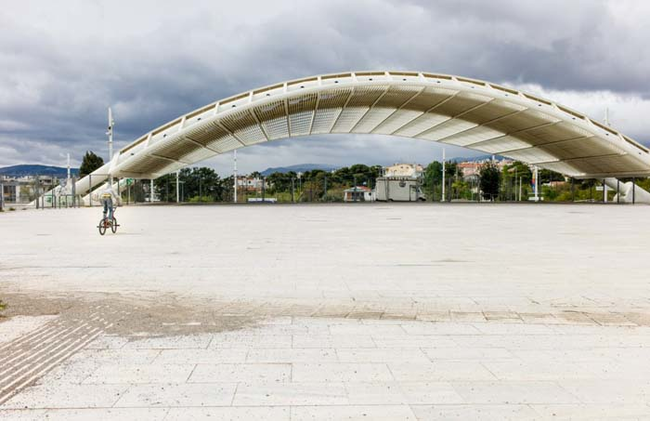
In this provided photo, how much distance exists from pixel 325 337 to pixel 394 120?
5041 centimetres

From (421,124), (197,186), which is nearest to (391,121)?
(421,124)

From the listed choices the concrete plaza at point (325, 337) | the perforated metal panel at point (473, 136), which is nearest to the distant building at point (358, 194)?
the perforated metal panel at point (473, 136)

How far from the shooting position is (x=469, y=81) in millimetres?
Answer: 42781

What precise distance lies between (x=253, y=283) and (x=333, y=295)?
1610 mm

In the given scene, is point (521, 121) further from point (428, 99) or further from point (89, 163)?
point (89, 163)

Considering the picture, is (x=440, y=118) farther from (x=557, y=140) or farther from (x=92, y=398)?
(x=92, y=398)

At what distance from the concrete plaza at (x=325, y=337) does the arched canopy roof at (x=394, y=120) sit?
1225 inches

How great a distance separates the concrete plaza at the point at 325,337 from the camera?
3.83 metres

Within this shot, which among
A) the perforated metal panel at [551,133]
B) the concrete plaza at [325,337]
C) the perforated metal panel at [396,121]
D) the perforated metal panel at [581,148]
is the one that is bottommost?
the concrete plaza at [325,337]

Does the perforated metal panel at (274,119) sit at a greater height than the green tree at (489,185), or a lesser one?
greater

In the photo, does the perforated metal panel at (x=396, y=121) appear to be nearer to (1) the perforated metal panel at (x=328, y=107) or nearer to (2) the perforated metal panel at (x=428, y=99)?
(2) the perforated metal panel at (x=428, y=99)

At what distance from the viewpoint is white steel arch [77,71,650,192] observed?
134 feet

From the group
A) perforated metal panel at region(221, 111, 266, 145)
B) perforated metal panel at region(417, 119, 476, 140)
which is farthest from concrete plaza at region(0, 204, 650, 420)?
perforated metal panel at region(417, 119, 476, 140)

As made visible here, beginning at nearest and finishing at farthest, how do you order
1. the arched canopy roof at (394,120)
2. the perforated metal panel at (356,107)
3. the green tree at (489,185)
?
the arched canopy roof at (394,120), the perforated metal panel at (356,107), the green tree at (489,185)
